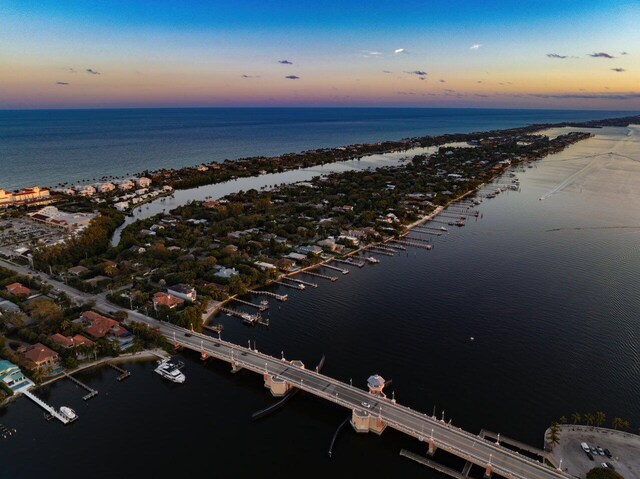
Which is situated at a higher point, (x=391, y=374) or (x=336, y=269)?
(x=336, y=269)

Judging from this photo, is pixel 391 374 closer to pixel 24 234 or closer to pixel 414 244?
pixel 414 244

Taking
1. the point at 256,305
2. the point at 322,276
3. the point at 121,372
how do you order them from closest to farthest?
1. the point at 121,372
2. the point at 256,305
3. the point at 322,276

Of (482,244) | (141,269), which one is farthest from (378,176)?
(141,269)

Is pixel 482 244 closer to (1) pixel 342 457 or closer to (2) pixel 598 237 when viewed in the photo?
(2) pixel 598 237

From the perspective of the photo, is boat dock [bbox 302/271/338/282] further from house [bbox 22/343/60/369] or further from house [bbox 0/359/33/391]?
house [bbox 0/359/33/391]

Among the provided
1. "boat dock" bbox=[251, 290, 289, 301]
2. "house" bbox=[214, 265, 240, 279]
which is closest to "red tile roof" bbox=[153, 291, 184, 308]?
"house" bbox=[214, 265, 240, 279]

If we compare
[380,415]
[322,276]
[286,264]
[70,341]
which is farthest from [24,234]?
[380,415]

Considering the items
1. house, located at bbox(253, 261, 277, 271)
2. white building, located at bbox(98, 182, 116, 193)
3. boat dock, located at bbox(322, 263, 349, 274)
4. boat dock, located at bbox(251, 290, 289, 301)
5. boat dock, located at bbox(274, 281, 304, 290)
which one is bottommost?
boat dock, located at bbox(251, 290, 289, 301)
